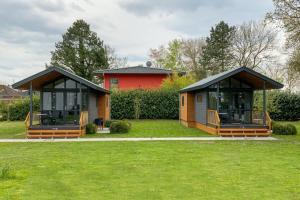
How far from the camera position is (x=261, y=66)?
129ft

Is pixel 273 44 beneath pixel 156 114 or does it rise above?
above

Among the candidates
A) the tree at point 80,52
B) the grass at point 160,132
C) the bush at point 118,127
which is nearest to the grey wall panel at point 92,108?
the grass at point 160,132

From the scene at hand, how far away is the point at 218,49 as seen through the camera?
1649 inches

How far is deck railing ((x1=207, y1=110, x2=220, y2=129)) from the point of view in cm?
1659

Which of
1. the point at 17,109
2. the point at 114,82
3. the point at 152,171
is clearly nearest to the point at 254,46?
the point at 114,82

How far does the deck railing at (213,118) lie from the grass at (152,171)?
3.90 metres

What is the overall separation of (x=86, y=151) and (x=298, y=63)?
1467 centimetres

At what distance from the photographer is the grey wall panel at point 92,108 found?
2084cm

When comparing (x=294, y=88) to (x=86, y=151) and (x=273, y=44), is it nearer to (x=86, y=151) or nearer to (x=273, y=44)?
(x=273, y=44)

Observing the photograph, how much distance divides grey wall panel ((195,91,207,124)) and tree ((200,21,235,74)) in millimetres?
20508

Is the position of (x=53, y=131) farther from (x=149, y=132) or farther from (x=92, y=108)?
(x=92, y=108)

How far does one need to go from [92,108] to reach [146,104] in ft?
28.8

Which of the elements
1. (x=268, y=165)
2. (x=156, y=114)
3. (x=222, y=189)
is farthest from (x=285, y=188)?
(x=156, y=114)


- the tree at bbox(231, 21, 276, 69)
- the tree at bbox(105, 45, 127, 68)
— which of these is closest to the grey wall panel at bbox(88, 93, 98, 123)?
the tree at bbox(231, 21, 276, 69)
